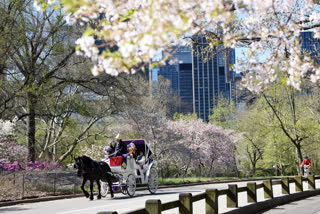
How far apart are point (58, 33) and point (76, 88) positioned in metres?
6.83

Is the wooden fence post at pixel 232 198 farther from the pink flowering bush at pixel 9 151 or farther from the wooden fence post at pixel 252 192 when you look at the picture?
the pink flowering bush at pixel 9 151

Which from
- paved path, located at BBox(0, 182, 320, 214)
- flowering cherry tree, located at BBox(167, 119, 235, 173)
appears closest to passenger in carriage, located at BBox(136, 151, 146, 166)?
paved path, located at BBox(0, 182, 320, 214)

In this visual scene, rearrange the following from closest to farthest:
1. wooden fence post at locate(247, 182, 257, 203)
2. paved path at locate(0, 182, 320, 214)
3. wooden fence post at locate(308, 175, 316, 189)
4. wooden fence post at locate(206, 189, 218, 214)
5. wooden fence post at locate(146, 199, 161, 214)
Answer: wooden fence post at locate(146, 199, 161, 214), wooden fence post at locate(206, 189, 218, 214), paved path at locate(0, 182, 320, 214), wooden fence post at locate(247, 182, 257, 203), wooden fence post at locate(308, 175, 316, 189)

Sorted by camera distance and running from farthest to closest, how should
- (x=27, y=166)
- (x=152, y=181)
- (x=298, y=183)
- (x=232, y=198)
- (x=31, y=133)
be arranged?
(x=31, y=133) → (x=27, y=166) → (x=152, y=181) → (x=298, y=183) → (x=232, y=198)

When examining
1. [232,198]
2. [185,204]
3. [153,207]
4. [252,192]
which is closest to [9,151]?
[252,192]

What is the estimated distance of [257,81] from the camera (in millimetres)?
8906

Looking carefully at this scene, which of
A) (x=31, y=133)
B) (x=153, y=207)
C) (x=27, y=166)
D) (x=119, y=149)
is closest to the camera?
(x=153, y=207)

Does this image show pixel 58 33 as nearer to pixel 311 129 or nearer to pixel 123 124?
pixel 123 124

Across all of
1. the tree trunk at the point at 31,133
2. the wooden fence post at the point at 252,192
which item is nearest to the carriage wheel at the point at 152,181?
the wooden fence post at the point at 252,192

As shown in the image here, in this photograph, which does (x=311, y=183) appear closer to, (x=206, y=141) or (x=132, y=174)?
(x=132, y=174)

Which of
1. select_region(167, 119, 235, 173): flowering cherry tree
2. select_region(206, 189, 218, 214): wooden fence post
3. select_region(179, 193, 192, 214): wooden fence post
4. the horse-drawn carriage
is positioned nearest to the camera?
select_region(179, 193, 192, 214): wooden fence post

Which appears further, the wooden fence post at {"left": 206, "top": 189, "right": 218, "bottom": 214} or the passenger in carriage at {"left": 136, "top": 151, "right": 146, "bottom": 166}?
the passenger in carriage at {"left": 136, "top": 151, "right": 146, "bottom": 166}

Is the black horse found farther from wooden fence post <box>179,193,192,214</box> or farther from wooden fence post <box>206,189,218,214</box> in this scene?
wooden fence post <box>179,193,192,214</box>

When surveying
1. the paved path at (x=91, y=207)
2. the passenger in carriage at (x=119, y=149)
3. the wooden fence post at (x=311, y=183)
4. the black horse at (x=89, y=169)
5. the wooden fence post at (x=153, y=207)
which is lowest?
the paved path at (x=91, y=207)
